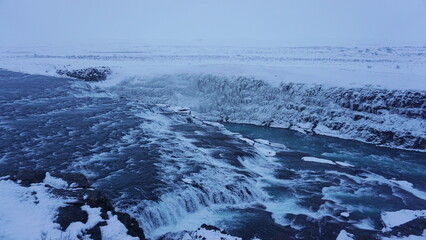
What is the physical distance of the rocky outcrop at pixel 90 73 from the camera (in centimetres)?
4338

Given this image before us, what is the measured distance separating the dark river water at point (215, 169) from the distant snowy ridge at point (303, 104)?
1608mm

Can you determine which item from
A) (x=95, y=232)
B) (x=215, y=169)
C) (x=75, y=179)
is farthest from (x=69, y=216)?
(x=215, y=169)

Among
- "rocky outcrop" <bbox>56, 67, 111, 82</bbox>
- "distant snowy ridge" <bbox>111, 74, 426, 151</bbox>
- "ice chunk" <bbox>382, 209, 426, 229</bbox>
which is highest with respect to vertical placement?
"rocky outcrop" <bbox>56, 67, 111, 82</bbox>

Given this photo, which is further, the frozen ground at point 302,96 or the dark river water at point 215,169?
the frozen ground at point 302,96

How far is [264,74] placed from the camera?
35.3m

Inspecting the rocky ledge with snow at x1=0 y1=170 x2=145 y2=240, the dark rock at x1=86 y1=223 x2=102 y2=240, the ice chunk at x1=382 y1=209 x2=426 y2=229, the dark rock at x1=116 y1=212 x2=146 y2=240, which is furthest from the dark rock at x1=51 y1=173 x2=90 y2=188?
the ice chunk at x1=382 y1=209 x2=426 y2=229

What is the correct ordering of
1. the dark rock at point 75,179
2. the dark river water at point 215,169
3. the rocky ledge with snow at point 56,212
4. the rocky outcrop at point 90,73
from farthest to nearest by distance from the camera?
the rocky outcrop at point 90,73 < the dark river water at point 215,169 < the dark rock at point 75,179 < the rocky ledge with snow at point 56,212

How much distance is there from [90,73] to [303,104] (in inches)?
1145

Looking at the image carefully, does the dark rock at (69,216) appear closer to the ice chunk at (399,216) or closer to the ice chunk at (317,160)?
the ice chunk at (399,216)

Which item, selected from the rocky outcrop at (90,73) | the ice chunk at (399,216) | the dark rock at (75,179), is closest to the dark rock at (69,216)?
the dark rock at (75,179)

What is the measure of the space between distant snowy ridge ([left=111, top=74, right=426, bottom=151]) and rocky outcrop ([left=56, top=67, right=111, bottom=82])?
4618 millimetres

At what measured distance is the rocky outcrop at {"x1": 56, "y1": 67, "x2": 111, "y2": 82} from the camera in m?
43.4

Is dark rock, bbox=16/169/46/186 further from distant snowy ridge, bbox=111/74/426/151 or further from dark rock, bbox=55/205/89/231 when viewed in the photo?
distant snowy ridge, bbox=111/74/426/151

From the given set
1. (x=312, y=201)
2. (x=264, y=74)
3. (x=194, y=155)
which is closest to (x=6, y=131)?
(x=194, y=155)
